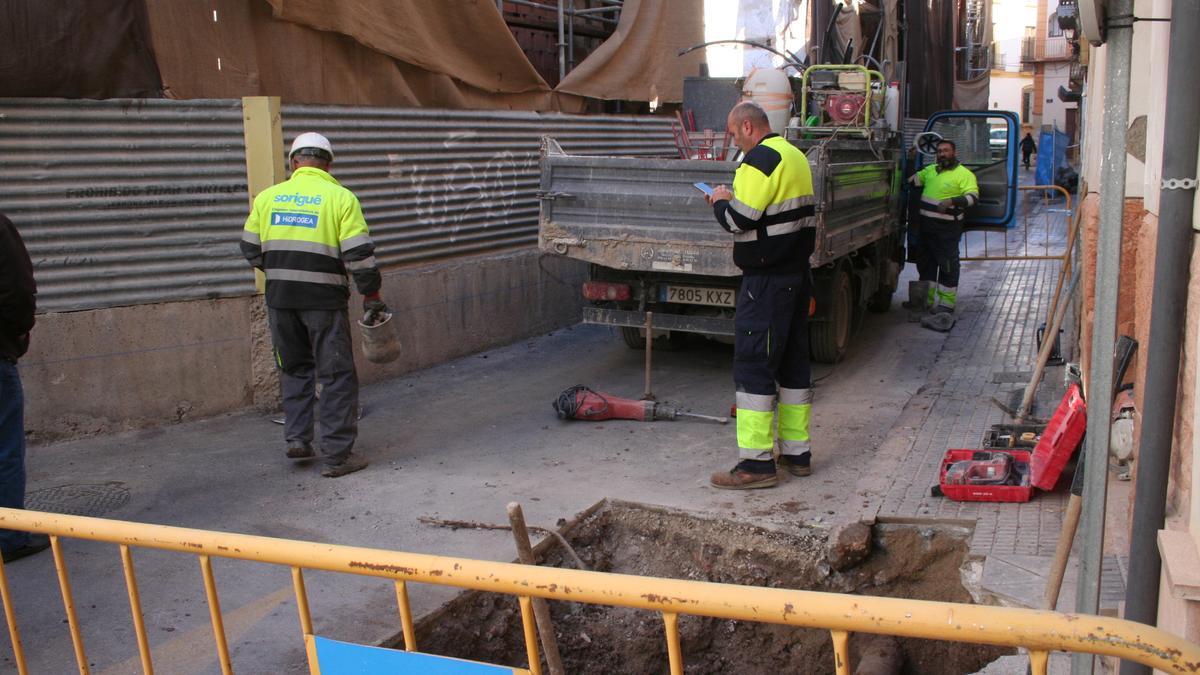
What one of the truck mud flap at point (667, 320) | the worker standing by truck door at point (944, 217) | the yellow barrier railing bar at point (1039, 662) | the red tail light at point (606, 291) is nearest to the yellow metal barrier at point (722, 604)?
the yellow barrier railing bar at point (1039, 662)

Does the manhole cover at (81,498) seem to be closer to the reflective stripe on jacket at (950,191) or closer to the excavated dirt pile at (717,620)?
the excavated dirt pile at (717,620)

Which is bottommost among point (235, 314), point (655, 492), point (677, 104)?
point (655, 492)

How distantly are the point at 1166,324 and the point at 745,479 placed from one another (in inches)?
120

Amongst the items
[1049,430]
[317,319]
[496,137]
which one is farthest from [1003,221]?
[317,319]

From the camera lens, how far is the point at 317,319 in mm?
5977

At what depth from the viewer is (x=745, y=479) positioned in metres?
5.63

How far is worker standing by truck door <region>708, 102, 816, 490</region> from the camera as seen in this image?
5.48 m

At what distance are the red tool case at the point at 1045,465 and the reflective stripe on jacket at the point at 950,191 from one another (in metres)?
5.50

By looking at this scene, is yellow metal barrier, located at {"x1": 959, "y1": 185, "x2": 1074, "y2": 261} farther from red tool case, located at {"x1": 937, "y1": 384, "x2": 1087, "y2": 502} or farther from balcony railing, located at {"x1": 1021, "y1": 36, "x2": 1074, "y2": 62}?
balcony railing, located at {"x1": 1021, "y1": 36, "x2": 1074, "y2": 62}

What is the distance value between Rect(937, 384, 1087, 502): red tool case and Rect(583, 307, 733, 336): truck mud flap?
2.59 m

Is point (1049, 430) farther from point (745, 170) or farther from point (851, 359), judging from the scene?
point (851, 359)

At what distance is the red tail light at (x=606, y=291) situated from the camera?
7.94m

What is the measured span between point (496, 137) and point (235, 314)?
335cm

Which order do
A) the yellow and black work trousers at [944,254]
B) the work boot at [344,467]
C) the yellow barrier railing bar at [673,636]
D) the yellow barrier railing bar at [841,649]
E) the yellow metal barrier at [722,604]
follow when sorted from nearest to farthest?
the yellow metal barrier at [722,604]
the yellow barrier railing bar at [841,649]
the yellow barrier railing bar at [673,636]
the work boot at [344,467]
the yellow and black work trousers at [944,254]
